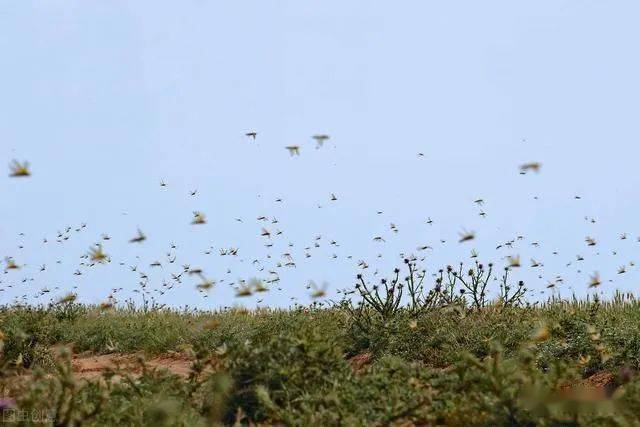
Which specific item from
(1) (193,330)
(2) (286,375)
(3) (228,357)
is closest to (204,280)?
(3) (228,357)

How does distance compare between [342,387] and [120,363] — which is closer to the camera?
[342,387]

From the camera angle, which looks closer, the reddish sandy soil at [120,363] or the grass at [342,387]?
the grass at [342,387]

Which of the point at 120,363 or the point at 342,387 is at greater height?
the point at 120,363

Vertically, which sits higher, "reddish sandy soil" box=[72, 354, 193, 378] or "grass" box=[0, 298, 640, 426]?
"reddish sandy soil" box=[72, 354, 193, 378]

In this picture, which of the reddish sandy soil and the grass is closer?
the grass

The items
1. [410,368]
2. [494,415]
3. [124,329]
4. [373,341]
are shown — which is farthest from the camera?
[124,329]

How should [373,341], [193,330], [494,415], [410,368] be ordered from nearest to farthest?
[494,415], [410,368], [373,341], [193,330]

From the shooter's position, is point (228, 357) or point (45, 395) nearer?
point (45, 395)

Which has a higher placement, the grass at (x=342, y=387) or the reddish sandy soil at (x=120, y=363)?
the reddish sandy soil at (x=120, y=363)

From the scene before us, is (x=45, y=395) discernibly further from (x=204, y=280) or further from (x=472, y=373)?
(x=472, y=373)

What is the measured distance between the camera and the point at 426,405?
5.57m

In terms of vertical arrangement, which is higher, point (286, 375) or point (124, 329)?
point (124, 329)

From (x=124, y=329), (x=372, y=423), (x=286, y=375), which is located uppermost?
(x=124, y=329)

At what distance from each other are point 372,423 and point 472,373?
115cm
